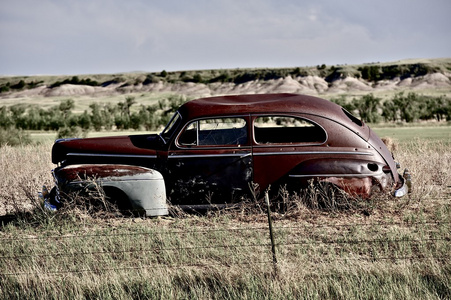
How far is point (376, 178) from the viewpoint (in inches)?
208

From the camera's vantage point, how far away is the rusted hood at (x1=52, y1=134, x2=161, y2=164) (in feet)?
18.5

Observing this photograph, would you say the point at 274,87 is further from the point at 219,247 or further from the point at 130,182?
the point at 219,247

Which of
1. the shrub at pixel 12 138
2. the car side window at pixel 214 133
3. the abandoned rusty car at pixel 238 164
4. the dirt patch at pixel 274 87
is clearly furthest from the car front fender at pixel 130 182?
the dirt patch at pixel 274 87

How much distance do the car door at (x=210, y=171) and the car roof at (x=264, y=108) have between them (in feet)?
0.41

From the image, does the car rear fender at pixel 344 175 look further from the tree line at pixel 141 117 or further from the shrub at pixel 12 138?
the tree line at pixel 141 117

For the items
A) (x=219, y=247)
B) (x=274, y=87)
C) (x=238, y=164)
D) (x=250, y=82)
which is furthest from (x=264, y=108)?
(x=250, y=82)

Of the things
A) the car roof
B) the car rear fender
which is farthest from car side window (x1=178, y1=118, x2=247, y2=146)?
the car rear fender

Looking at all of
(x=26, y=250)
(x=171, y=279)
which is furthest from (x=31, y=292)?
(x=171, y=279)

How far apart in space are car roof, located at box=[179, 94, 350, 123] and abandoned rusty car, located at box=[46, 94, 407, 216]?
0.01m

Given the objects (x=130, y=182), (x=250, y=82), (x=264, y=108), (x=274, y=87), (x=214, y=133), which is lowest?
(x=130, y=182)

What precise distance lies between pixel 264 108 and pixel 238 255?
2003 mm

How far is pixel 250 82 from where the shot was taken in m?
103

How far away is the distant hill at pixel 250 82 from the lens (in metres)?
97.1

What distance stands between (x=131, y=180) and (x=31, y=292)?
187 centimetres
